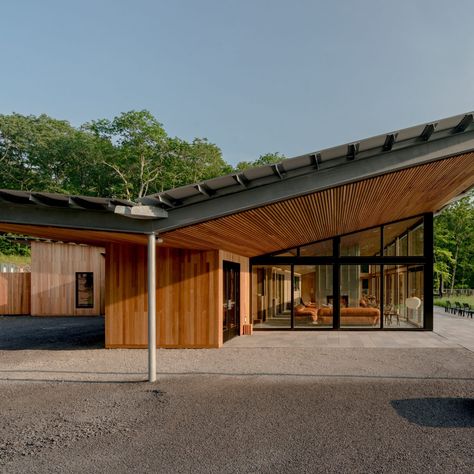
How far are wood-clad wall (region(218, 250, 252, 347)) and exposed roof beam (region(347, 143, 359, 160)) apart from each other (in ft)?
14.9

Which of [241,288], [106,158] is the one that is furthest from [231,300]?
[106,158]

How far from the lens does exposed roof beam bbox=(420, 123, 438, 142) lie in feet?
20.0

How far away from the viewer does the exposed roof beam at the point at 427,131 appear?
6.09 meters

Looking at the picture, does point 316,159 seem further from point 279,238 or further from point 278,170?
point 279,238

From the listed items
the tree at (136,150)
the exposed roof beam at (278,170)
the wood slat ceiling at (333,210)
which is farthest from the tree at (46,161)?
the exposed roof beam at (278,170)

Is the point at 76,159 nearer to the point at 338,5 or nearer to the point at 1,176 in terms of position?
the point at 1,176

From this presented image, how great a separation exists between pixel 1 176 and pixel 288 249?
3029cm

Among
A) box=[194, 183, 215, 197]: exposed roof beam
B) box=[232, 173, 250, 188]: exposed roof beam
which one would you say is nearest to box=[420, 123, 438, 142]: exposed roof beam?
box=[232, 173, 250, 188]: exposed roof beam

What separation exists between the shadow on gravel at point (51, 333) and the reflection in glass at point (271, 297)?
16.4 ft

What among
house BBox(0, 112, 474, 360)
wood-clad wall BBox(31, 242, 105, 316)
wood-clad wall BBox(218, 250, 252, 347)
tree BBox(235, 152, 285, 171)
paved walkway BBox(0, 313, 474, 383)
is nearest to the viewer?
house BBox(0, 112, 474, 360)

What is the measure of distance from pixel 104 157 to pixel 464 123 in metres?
29.7

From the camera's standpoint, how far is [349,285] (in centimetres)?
1316

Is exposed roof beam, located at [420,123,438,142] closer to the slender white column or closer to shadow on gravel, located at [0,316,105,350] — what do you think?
the slender white column

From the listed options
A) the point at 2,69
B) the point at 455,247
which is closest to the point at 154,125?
the point at 2,69
